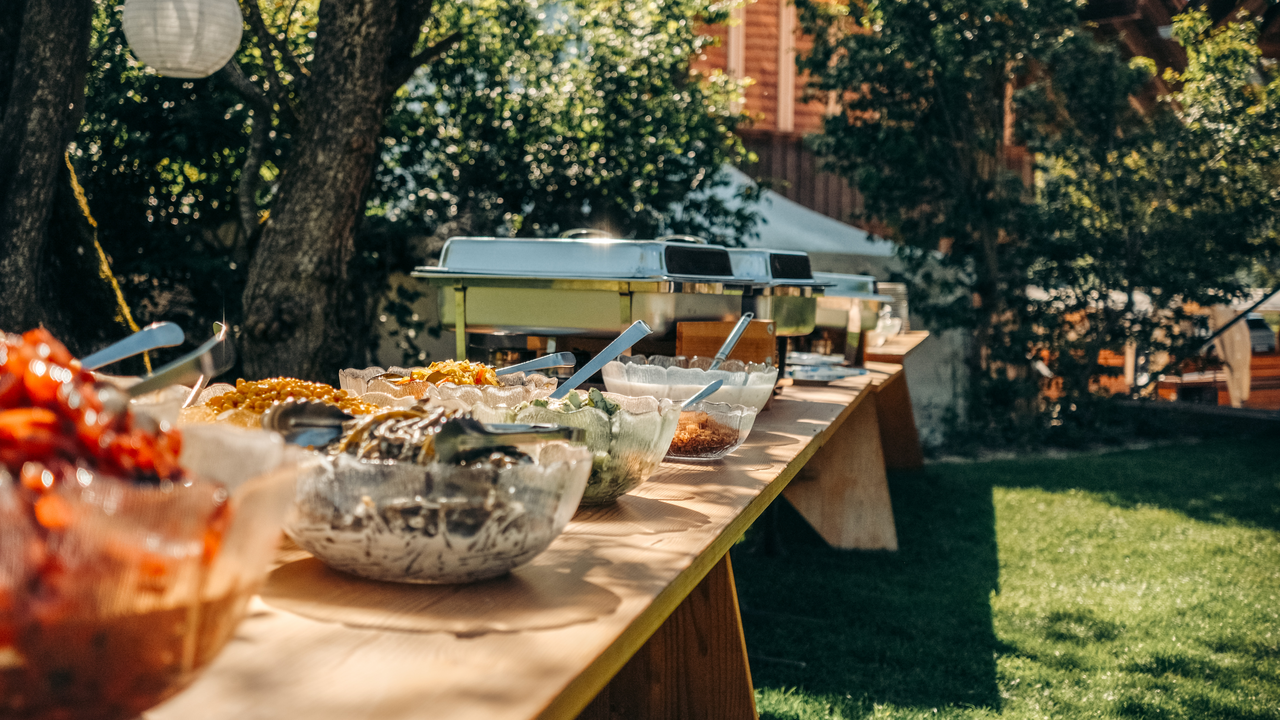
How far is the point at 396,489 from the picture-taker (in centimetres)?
82

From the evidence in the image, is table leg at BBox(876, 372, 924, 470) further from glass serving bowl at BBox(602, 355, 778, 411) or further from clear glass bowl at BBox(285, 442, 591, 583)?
clear glass bowl at BBox(285, 442, 591, 583)

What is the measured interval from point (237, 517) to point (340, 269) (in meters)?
3.41

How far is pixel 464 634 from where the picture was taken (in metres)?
0.77

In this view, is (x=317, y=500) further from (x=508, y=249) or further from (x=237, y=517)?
(x=508, y=249)

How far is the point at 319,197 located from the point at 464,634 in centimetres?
322

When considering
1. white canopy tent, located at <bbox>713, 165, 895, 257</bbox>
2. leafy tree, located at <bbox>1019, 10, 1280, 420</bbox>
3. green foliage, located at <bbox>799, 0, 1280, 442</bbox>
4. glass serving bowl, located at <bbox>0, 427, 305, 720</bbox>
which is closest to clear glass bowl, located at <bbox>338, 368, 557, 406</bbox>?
glass serving bowl, located at <bbox>0, 427, 305, 720</bbox>

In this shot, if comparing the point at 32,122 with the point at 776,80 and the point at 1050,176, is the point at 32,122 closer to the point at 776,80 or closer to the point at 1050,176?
the point at 1050,176

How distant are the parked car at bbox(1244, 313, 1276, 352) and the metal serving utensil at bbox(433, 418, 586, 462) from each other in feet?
31.6

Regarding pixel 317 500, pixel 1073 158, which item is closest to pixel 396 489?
pixel 317 500

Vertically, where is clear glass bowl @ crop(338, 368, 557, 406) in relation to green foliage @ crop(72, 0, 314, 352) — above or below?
below

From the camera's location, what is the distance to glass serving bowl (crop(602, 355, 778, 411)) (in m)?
1.89

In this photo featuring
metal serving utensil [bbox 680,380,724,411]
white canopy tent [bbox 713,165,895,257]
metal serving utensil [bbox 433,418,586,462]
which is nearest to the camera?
metal serving utensil [bbox 433,418,586,462]

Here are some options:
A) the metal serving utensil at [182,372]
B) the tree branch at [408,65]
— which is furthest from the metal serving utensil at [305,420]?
the tree branch at [408,65]

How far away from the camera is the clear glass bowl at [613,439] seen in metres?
1.21
